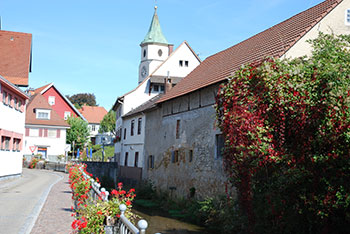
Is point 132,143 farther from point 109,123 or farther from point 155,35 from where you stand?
point 109,123

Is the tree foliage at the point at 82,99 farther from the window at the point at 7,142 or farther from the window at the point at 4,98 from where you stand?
the window at the point at 4,98

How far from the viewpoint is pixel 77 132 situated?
62562mm

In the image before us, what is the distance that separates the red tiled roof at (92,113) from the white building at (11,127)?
58.2 m

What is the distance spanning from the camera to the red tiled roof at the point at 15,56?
1178 inches

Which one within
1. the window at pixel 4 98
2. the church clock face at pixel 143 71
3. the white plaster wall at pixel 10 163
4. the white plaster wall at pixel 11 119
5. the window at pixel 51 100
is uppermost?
the church clock face at pixel 143 71

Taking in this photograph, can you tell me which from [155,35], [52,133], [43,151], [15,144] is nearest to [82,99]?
[155,35]

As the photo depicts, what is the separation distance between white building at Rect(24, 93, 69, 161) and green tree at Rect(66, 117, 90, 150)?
365 inches

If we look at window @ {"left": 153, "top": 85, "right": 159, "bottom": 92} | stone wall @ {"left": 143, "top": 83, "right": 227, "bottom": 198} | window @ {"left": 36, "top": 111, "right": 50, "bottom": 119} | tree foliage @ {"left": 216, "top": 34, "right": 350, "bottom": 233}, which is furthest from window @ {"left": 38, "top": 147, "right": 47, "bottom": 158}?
tree foliage @ {"left": 216, "top": 34, "right": 350, "bottom": 233}

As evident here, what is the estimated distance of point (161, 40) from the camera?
59531 millimetres

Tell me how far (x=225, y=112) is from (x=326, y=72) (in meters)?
2.57

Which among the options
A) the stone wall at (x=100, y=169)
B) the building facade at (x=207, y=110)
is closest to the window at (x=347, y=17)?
the building facade at (x=207, y=110)

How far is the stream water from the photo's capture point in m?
15.9

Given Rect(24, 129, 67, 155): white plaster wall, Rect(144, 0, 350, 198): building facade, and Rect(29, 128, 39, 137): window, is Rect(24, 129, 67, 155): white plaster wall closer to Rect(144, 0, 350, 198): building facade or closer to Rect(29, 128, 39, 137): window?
Rect(29, 128, 39, 137): window

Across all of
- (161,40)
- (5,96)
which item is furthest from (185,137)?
(161,40)
